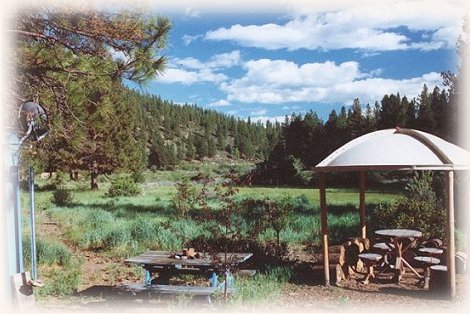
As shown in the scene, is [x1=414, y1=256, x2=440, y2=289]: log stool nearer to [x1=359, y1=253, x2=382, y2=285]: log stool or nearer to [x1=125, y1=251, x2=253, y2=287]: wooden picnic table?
[x1=359, y1=253, x2=382, y2=285]: log stool

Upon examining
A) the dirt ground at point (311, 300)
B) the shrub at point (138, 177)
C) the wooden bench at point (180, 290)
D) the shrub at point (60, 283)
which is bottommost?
the dirt ground at point (311, 300)

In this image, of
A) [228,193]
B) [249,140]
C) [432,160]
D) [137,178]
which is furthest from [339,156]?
[137,178]

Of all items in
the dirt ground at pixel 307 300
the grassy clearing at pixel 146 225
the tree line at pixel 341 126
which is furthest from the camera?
the tree line at pixel 341 126

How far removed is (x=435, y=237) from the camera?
10070 mm

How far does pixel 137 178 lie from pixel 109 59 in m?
12.3

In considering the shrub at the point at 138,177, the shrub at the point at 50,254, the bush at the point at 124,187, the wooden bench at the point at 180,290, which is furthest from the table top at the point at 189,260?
the bush at the point at 124,187

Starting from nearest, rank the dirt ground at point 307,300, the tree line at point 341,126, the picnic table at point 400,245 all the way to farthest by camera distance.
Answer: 1. the dirt ground at point 307,300
2. the picnic table at point 400,245
3. the tree line at point 341,126

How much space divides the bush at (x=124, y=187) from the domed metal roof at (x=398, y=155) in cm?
1232

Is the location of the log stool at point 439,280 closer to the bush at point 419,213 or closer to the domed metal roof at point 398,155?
the domed metal roof at point 398,155

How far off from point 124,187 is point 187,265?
482 inches

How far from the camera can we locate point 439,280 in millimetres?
7582

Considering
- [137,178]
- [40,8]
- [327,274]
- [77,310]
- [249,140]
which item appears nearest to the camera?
[40,8]

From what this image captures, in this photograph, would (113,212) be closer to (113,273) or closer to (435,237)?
(113,273)

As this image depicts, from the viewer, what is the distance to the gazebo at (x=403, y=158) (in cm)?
720
